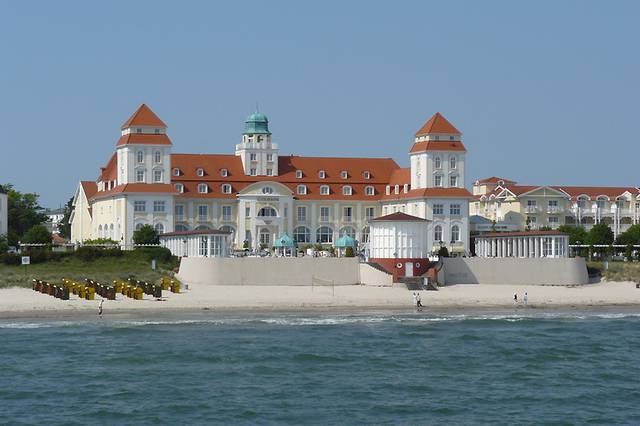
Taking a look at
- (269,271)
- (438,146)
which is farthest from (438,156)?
(269,271)

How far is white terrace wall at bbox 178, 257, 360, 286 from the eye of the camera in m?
79.4

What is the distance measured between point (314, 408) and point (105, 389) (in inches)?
313

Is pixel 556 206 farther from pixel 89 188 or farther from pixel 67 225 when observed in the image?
pixel 67 225

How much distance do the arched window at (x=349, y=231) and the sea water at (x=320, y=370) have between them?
134ft

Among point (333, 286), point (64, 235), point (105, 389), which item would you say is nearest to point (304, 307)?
point (333, 286)

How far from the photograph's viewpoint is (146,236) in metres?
94.4

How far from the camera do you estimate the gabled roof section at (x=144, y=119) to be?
10050 cm

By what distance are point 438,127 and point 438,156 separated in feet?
7.74

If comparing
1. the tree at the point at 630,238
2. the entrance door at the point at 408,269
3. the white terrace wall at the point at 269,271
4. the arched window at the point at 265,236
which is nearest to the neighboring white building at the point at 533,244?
the entrance door at the point at 408,269

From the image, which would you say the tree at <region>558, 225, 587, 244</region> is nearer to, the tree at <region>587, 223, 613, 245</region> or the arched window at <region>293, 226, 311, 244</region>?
the tree at <region>587, 223, 613, 245</region>

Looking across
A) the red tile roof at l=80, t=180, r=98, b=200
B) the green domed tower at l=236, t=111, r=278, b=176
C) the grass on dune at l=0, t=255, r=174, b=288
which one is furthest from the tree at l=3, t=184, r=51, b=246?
the grass on dune at l=0, t=255, r=174, b=288

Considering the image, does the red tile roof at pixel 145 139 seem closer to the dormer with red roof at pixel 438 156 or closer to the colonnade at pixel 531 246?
the dormer with red roof at pixel 438 156

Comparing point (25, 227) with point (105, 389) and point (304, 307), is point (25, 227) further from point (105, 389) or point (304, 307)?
point (105, 389)

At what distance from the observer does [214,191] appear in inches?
4156
